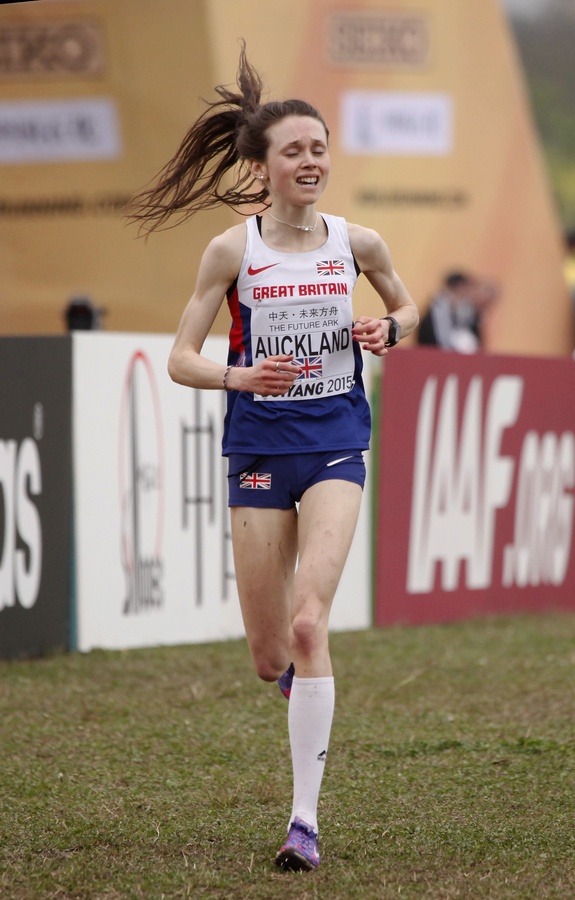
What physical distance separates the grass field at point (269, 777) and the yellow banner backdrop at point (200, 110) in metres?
6.63

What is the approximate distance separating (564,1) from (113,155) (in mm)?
36239

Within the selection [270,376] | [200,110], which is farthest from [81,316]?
[270,376]

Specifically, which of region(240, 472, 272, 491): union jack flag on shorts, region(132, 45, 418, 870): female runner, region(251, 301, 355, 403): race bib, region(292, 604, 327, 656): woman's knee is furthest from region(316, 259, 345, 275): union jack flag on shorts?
region(292, 604, 327, 656): woman's knee

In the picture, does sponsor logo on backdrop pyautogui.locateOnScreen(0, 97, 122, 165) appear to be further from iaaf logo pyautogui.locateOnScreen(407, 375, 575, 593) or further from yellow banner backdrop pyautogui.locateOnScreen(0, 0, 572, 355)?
iaaf logo pyautogui.locateOnScreen(407, 375, 575, 593)

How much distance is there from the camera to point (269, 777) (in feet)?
19.6

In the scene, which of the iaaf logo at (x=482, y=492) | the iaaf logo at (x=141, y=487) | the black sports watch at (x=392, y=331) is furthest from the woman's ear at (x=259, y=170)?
the iaaf logo at (x=482, y=492)

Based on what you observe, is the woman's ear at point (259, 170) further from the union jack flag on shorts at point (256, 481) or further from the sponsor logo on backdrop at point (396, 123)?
the sponsor logo on backdrop at point (396, 123)

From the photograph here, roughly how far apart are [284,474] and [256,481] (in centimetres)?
10

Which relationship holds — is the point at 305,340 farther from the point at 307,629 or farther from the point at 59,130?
the point at 59,130

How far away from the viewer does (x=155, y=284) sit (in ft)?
49.6

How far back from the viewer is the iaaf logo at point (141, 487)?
28.9 feet

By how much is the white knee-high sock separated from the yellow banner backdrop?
9.41m

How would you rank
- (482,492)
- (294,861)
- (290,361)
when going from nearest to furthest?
(294,861) → (290,361) → (482,492)

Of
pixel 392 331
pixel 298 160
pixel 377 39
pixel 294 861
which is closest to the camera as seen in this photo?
pixel 294 861
